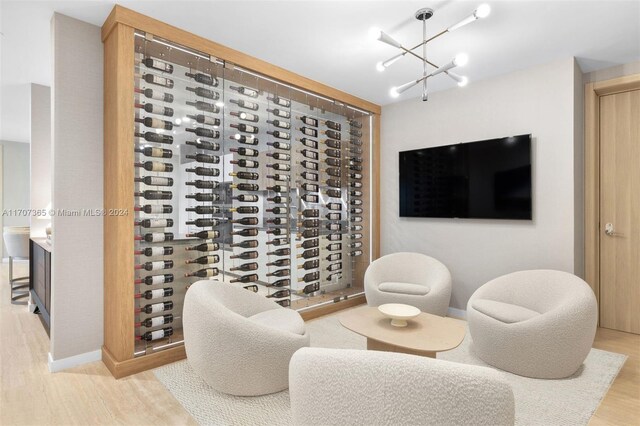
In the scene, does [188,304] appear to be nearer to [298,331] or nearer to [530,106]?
[298,331]

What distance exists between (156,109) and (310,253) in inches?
83.7

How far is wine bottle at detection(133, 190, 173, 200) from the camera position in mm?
2605

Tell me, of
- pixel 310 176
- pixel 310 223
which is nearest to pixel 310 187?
pixel 310 176

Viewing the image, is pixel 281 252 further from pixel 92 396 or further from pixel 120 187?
pixel 92 396

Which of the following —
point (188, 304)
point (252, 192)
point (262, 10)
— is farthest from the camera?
point (252, 192)

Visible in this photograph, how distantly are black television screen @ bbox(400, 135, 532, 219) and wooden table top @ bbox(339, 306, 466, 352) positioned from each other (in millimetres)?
1683

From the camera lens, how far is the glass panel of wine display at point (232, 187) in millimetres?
2676

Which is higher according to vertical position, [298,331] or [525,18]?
[525,18]

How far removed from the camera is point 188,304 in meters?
2.20

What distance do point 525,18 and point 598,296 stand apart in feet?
9.15

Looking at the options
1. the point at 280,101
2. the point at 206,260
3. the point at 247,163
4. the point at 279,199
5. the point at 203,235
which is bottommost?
the point at 206,260

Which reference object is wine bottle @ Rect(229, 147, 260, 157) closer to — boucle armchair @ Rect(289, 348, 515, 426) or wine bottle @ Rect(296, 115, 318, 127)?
wine bottle @ Rect(296, 115, 318, 127)

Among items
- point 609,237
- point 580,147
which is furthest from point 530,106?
point 609,237

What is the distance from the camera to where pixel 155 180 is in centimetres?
265
